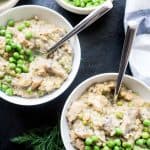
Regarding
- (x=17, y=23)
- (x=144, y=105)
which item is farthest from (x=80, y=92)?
(x=17, y=23)

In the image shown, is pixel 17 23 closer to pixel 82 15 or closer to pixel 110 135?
pixel 82 15

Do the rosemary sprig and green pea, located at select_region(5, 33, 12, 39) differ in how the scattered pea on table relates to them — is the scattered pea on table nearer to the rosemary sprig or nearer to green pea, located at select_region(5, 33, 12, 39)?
green pea, located at select_region(5, 33, 12, 39)

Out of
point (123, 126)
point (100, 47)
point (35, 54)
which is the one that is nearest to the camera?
point (123, 126)

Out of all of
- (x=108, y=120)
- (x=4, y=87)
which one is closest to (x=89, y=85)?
(x=108, y=120)

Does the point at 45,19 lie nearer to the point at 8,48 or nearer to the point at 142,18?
the point at 8,48

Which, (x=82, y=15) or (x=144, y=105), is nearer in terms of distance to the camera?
(x=144, y=105)

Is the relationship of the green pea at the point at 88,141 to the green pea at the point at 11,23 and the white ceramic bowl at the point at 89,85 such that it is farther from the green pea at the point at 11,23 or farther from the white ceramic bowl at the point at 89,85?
the green pea at the point at 11,23
